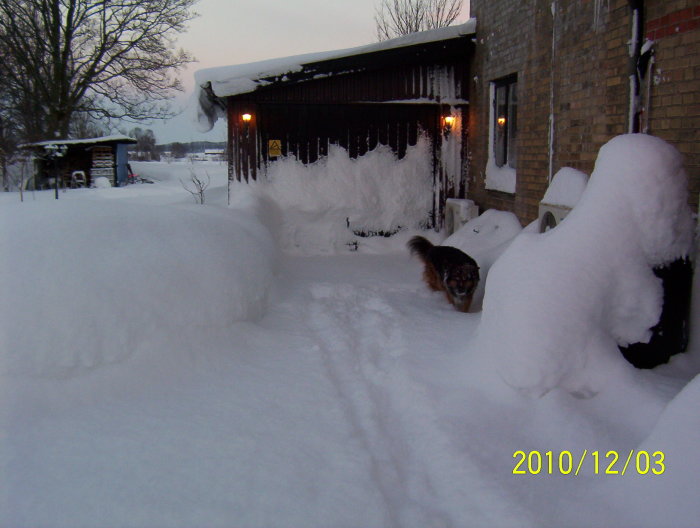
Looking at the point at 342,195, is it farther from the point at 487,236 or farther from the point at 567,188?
the point at 567,188

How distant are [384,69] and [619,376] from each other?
7.53 m

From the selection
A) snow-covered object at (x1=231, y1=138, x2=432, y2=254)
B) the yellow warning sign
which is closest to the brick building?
snow-covered object at (x1=231, y1=138, x2=432, y2=254)

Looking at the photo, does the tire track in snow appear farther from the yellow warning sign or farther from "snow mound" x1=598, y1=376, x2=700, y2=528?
the yellow warning sign

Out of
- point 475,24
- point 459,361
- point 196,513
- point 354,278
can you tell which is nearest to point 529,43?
point 475,24

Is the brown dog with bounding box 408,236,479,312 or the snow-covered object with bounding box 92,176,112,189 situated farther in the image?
the snow-covered object with bounding box 92,176,112,189

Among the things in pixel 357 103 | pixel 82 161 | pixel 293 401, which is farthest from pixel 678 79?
pixel 82 161

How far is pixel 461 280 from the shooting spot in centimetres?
614

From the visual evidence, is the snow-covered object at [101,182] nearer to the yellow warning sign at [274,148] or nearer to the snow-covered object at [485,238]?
the yellow warning sign at [274,148]

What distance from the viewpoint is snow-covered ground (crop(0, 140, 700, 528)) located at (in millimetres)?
2531

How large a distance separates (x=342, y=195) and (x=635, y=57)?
5.77 meters

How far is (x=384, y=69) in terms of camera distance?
31.9 feet

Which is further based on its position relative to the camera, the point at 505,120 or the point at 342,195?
the point at 342,195

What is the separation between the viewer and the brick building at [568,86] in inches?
167

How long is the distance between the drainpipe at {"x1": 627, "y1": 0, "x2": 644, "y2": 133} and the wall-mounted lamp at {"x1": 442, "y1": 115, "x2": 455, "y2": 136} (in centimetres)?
520
